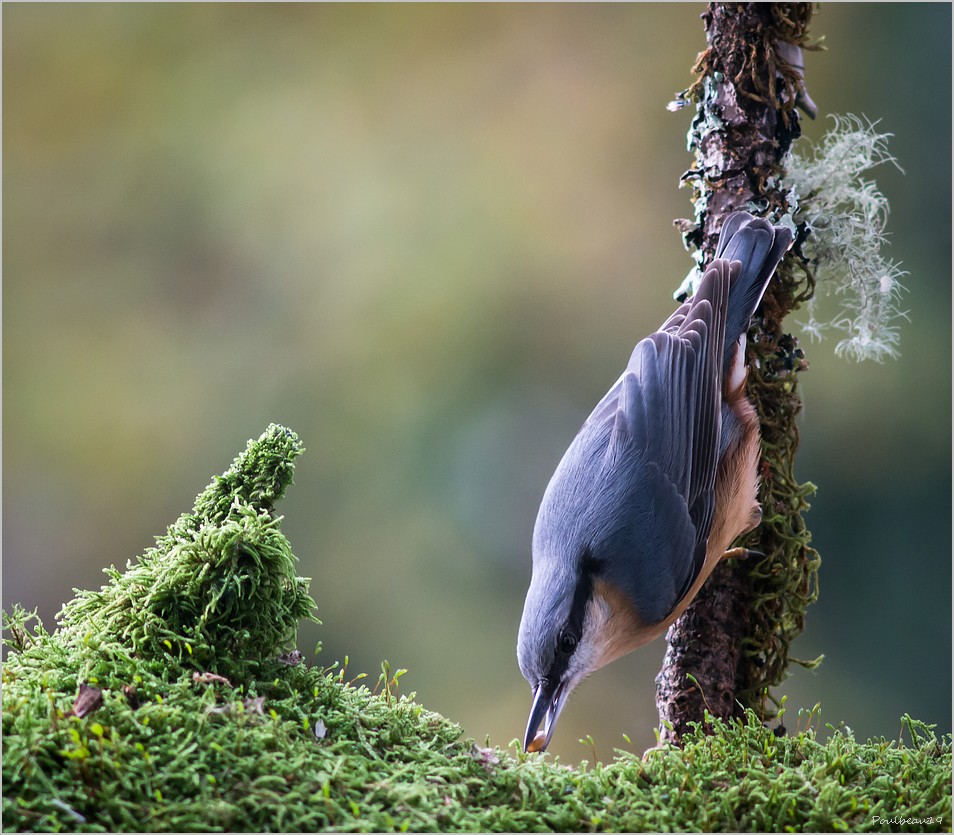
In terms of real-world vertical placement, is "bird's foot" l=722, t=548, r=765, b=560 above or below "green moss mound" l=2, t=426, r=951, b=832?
above

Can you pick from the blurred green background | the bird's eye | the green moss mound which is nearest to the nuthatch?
the bird's eye

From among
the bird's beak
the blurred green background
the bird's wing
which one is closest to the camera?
the bird's beak

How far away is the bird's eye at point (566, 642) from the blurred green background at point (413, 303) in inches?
97.3

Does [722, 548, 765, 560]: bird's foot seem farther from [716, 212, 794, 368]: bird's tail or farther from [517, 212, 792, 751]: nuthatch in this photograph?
[716, 212, 794, 368]: bird's tail

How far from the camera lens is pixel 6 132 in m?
4.69

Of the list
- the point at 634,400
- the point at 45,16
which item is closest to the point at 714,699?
the point at 634,400

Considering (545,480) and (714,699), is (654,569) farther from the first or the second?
(545,480)

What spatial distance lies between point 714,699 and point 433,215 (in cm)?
322

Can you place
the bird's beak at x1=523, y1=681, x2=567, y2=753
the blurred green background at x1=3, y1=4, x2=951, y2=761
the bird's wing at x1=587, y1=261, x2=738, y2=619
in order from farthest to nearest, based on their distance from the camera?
the blurred green background at x1=3, y1=4, x2=951, y2=761 < the bird's wing at x1=587, y1=261, x2=738, y2=619 < the bird's beak at x1=523, y1=681, x2=567, y2=753

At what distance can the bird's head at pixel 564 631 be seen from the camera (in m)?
1.76

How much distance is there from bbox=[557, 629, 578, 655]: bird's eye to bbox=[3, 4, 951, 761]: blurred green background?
2.47m

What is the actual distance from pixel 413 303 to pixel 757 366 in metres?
2.59

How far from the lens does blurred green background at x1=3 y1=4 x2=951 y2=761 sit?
402 centimetres

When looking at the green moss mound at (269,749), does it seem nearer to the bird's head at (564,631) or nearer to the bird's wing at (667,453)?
the bird's head at (564,631)
